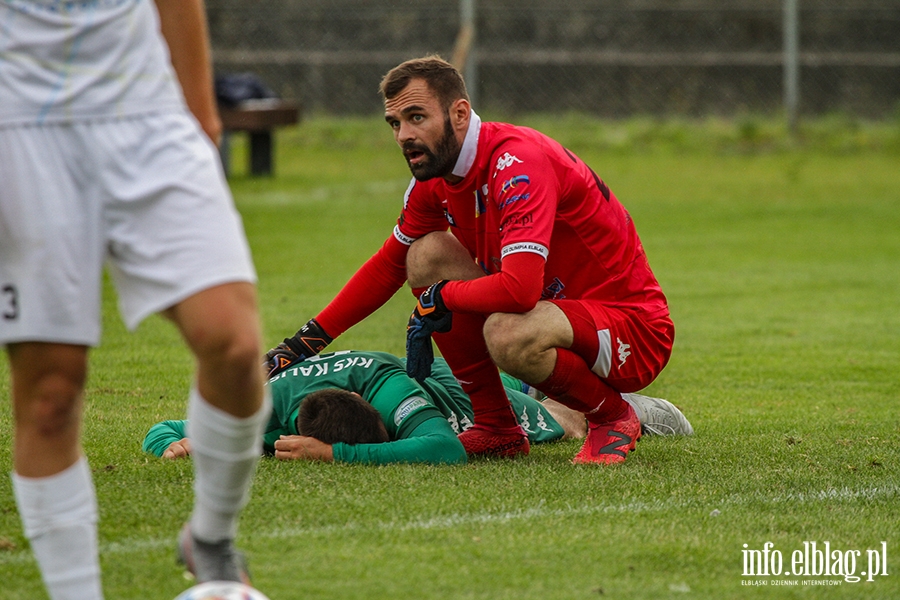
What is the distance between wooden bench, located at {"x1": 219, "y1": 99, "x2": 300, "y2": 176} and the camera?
14992 mm

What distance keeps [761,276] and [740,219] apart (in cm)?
353

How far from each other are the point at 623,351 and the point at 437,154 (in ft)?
2.92

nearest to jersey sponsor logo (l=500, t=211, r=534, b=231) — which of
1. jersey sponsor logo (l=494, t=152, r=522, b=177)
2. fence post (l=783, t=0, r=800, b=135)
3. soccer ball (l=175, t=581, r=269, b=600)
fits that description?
jersey sponsor logo (l=494, t=152, r=522, b=177)

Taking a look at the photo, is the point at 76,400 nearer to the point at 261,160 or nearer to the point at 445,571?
the point at 445,571

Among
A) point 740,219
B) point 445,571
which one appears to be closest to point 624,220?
point 445,571

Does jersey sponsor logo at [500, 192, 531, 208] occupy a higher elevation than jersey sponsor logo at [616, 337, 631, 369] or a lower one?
higher

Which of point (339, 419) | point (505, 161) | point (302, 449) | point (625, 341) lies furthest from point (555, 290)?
point (302, 449)

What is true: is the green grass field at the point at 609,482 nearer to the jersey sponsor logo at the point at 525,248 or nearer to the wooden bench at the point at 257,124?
the jersey sponsor logo at the point at 525,248

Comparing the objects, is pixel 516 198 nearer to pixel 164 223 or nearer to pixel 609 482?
pixel 609 482

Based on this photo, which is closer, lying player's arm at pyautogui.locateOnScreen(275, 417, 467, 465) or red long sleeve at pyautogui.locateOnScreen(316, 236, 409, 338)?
lying player's arm at pyautogui.locateOnScreen(275, 417, 467, 465)

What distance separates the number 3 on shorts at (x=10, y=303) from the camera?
2.33 metres

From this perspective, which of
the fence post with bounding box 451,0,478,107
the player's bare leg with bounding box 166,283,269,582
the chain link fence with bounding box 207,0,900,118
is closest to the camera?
the player's bare leg with bounding box 166,283,269,582

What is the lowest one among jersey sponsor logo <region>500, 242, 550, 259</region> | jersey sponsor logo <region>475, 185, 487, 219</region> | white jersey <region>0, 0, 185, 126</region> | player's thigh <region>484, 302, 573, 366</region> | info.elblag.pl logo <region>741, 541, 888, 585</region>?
info.elblag.pl logo <region>741, 541, 888, 585</region>

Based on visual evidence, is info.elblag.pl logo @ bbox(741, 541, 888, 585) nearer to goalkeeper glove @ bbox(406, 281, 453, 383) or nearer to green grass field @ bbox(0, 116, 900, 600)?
green grass field @ bbox(0, 116, 900, 600)
